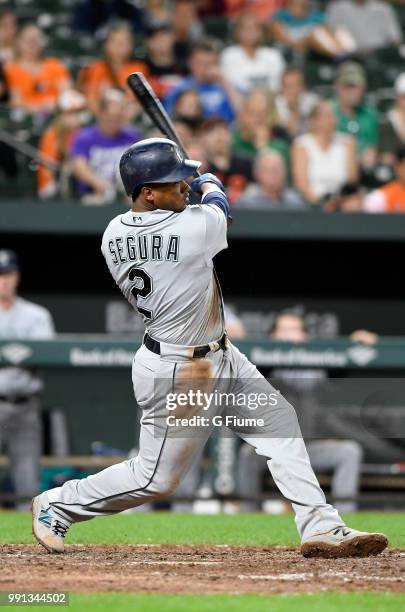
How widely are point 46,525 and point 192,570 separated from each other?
81 centimetres

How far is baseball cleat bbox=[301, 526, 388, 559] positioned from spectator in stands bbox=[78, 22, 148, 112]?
269 inches

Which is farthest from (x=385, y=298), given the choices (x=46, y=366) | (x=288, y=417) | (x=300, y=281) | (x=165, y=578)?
(x=165, y=578)

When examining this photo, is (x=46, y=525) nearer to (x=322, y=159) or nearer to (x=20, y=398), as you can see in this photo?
(x=20, y=398)

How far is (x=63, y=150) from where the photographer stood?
33.9 feet

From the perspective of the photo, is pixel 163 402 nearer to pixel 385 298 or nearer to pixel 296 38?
pixel 385 298

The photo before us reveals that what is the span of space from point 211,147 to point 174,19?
2.74 metres

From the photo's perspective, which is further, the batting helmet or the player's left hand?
the player's left hand

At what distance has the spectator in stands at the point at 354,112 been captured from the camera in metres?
11.8

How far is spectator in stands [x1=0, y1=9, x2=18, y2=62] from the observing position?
11.7 meters

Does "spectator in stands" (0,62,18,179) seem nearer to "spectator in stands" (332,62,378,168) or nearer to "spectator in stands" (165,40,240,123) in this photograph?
"spectator in stands" (165,40,240,123)

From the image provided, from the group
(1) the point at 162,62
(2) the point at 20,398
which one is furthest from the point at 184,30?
(2) the point at 20,398

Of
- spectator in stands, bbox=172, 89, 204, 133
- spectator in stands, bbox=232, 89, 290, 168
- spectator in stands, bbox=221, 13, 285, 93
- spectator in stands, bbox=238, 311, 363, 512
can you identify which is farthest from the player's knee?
spectator in stands, bbox=221, 13, 285, 93

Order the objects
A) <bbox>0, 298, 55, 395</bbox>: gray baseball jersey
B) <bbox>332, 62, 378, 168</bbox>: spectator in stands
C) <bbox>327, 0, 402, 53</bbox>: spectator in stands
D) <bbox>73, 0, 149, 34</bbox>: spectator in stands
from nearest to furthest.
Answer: <bbox>0, 298, 55, 395</bbox>: gray baseball jersey → <bbox>332, 62, 378, 168</bbox>: spectator in stands → <bbox>73, 0, 149, 34</bbox>: spectator in stands → <bbox>327, 0, 402, 53</bbox>: spectator in stands

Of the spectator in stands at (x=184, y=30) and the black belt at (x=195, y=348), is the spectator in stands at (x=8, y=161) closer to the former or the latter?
the spectator in stands at (x=184, y=30)
